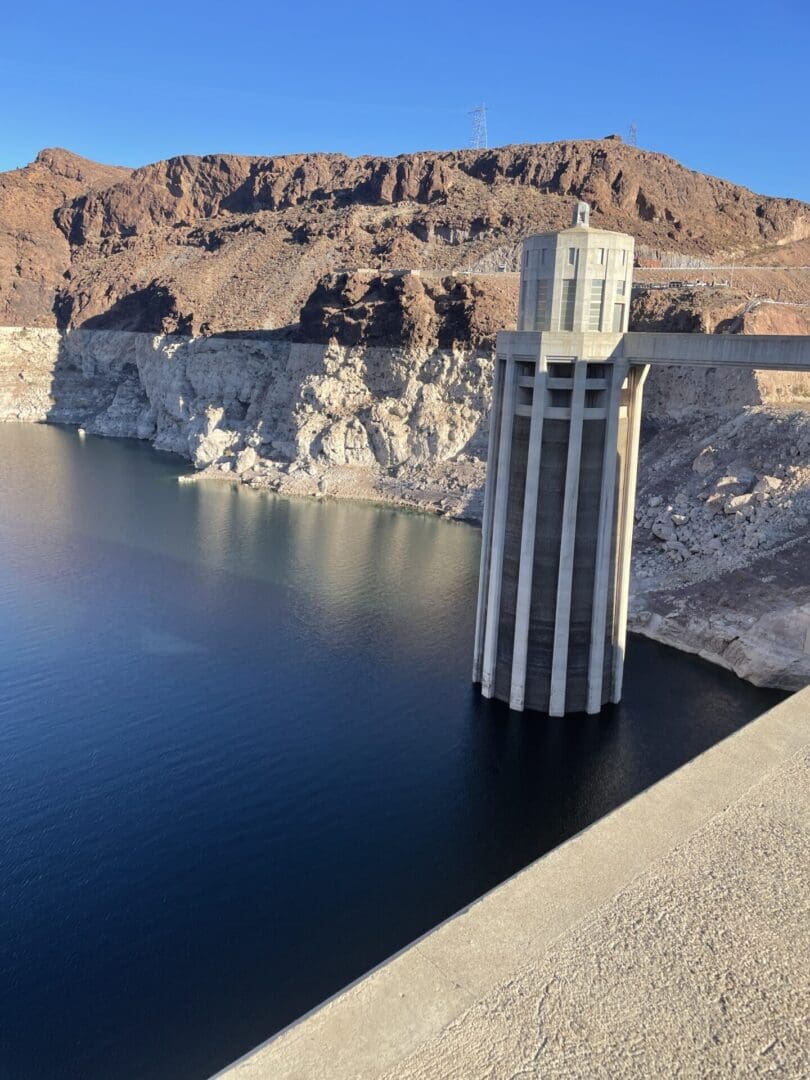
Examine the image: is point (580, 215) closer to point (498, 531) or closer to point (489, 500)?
point (489, 500)

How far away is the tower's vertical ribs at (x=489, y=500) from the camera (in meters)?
30.7

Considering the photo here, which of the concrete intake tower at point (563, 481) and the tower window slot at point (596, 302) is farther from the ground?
the tower window slot at point (596, 302)

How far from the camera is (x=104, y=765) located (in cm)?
2662

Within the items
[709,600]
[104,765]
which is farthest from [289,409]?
[104,765]

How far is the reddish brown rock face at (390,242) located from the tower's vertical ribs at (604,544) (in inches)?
1582

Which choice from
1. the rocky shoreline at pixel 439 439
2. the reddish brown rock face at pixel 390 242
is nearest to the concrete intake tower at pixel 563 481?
the rocky shoreline at pixel 439 439

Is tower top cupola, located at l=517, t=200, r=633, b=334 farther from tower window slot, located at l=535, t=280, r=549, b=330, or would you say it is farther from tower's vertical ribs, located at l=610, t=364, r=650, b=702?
tower's vertical ribs, located at l=610, t=364, r=650, b=702

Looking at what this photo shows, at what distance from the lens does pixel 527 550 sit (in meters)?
29.7

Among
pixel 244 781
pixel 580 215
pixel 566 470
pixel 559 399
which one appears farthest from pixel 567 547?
pixel 244 781

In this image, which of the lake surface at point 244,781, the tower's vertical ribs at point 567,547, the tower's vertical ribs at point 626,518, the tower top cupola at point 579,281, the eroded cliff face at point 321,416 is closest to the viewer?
the lake surface at point 244,781

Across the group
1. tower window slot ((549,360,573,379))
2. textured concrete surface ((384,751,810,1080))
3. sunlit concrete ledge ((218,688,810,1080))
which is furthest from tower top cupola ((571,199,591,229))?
textured concrete surface ((384,751,810,1080))

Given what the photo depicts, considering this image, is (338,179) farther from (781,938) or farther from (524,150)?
(781,938)

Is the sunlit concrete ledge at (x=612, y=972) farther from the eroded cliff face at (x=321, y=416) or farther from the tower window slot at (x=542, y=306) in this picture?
the eroded cliff face at (x=321, y=416)

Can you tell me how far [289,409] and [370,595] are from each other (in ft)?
139
